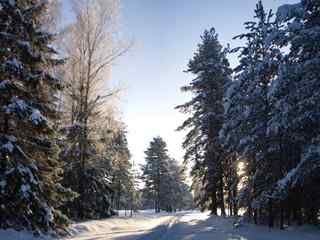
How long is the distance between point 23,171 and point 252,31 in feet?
47.4

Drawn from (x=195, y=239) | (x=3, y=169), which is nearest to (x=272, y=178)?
(x=195, y=239)

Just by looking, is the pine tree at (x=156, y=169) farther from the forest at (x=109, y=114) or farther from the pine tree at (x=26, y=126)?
the pine tree at (x=26, y=126)

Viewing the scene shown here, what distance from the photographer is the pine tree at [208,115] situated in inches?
1134

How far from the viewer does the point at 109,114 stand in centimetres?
2166

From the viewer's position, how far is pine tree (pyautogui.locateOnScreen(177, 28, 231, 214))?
1134 inches

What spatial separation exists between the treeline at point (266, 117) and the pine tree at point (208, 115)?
0.28 feet

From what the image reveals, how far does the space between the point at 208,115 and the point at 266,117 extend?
1106cm

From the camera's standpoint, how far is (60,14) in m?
21.2

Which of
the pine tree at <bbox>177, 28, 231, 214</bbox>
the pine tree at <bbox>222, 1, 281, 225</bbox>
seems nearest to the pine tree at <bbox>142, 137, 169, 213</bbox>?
the pine tree at <bbox>177, 28, 231, 214</bbox>

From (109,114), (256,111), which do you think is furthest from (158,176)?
(256,111)

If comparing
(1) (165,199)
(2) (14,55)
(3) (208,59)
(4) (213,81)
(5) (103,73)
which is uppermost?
(3) (208,59)

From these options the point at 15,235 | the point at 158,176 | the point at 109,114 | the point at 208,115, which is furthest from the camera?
the point at 158,176

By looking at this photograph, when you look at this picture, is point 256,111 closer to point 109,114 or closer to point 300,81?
point 300,81

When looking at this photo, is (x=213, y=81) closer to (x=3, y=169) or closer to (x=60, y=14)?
Result: (x=60, y=14)
